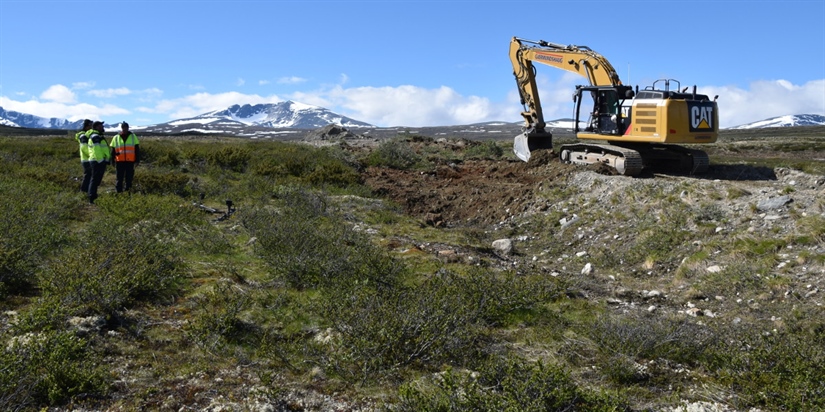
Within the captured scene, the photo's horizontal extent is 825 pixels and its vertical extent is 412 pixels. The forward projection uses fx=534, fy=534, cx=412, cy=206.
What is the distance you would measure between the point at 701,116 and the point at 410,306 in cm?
1027

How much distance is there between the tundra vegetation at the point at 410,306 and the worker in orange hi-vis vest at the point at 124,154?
94 centimetres

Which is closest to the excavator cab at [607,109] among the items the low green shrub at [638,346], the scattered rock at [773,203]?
the scattered rock at [773,203]

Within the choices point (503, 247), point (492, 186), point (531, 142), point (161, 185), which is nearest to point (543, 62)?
point (531, 142)

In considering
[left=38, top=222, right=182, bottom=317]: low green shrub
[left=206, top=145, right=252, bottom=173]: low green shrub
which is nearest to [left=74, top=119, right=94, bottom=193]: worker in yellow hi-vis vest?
[left=38, top=222, right=182, bottom=317]: low green shrub

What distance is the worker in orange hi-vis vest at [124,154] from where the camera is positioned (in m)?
11.0

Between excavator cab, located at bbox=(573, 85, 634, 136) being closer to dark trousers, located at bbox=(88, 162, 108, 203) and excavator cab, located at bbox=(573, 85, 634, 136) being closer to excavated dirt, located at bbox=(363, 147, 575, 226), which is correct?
excavated dirt, located at bbox=(363, 147, 575, 226)

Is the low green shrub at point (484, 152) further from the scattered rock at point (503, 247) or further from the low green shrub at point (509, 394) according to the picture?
the low green shrub at point (509, 394)

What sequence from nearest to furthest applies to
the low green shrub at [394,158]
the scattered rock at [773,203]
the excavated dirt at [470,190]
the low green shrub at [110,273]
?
the low green shrub at [110,273] < the scattered rock at [773,203] < the excavated dirt at [470,190] < the low green shrub at [394,158]

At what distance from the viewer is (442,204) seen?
1405 centimetres

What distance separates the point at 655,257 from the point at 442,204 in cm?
650

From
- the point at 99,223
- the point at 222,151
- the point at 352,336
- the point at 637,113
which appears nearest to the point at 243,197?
the point at 99,223

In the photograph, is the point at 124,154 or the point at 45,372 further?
the point at 124,154

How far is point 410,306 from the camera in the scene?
5.00 metres

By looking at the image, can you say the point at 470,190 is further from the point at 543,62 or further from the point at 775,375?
the point at 775,375
